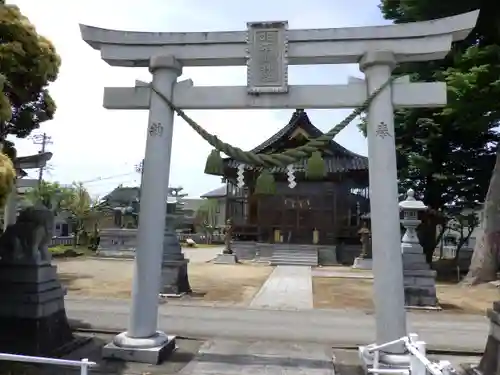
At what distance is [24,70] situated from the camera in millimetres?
7316

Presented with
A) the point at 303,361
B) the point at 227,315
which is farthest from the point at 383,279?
the point at 227,315

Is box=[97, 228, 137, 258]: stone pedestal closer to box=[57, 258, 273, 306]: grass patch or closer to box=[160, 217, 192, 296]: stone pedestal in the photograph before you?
box=[57, 258, 273, 306]: grass patch

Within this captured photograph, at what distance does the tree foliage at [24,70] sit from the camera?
22.8ft

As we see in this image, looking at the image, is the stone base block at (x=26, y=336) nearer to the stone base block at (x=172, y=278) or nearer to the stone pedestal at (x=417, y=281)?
the stone base block at (x=172, y=278)

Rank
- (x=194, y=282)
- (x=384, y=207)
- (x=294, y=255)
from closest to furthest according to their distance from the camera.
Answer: (x=384, y=207) → (x=194, y=282) → (x=294, y=255)

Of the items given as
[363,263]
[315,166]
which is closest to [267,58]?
[315,166]

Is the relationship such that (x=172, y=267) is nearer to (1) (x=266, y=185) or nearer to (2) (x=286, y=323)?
(2) (x=286, y=323)

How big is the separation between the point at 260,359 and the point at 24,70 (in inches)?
237

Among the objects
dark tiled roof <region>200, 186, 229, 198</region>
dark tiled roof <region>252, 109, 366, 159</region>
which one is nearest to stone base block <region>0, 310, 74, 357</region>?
dark tiled roof <region>252, 109, 366, 159</region>

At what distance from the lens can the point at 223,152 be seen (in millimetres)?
6898

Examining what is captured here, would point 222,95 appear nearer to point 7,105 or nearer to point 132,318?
point 7,105

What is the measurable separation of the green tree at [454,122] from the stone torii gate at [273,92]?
12.0 meters

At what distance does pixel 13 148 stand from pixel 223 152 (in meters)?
4.30

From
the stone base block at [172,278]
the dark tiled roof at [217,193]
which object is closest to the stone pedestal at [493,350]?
the stone base block at [172,278]
